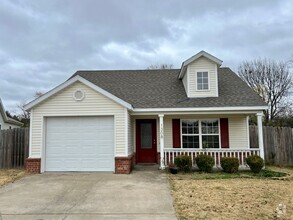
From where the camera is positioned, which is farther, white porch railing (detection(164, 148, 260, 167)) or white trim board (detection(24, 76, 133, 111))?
white porch railing (detection(164, 148, 260, 167))

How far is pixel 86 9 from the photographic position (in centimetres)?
1238

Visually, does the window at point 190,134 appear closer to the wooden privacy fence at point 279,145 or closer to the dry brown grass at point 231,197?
the dry brown grass at point 231,197

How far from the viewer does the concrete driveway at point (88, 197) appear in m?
6.23

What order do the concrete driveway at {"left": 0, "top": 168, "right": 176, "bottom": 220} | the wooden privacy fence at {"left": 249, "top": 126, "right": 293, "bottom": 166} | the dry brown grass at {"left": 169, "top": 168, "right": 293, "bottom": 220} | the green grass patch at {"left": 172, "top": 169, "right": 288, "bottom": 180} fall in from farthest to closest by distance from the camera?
the wooden privacy fence at {"left": 249, "top": 126, "right": 293, "bottom": 166} < the green grass patch at {"left": 172, "top": 169, "right": 288, "bottom": 180} < the concrete driveway at {"left": 0, "top": 168, "right": 176, "bottom": 220} < the dry brown grass at {"left": 169, "top": 168, "right": 293, "bottom": 220}

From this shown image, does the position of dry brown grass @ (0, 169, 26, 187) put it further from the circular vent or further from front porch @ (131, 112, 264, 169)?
front porch @ (131, 112, 264, 169)

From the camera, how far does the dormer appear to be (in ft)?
46.0

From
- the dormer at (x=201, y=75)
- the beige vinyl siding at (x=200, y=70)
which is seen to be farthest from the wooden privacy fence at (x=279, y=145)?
the dormer at (x=201, y=75)

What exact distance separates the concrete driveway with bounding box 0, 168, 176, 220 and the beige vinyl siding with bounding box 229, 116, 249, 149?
504cm

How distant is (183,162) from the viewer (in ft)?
38.5

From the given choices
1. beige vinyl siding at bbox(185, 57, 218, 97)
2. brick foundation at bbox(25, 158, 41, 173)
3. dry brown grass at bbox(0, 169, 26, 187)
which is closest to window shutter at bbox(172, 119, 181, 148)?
beige vinyl siding at bbox(185, 57, 218, 97)

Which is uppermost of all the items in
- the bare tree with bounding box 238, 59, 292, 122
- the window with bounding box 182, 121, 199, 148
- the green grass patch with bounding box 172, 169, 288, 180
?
the bare tree with bounding box 238, 59, 292, 122

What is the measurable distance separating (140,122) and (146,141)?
1068 millimetres

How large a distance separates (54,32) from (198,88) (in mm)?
9363

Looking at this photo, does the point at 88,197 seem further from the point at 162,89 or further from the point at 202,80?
the point at 202,80
